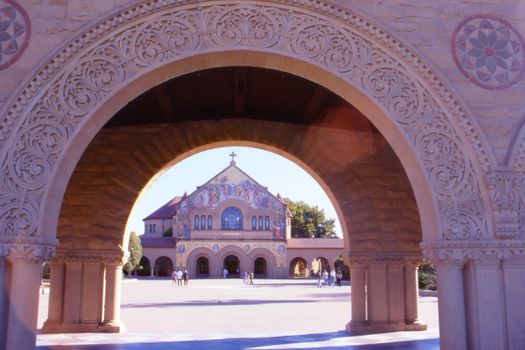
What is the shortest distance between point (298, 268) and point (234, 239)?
8.59m

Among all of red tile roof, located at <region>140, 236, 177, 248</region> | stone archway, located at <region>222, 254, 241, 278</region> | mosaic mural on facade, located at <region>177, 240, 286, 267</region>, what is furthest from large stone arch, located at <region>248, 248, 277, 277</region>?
red tile roof, located at <region>140, 236, 177, 248</region>

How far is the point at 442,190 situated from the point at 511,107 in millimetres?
1381

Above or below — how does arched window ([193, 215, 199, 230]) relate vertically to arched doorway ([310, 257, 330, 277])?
above

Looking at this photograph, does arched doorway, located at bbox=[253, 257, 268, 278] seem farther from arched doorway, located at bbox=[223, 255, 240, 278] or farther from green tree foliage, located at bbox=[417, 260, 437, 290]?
green tree foliage, located at bbox=[417, 260, 437, 290]

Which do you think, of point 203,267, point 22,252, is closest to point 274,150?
point 22,252

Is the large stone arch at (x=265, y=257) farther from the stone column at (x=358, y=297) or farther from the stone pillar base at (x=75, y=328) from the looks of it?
the stone pillar base at (x=75, y=328)

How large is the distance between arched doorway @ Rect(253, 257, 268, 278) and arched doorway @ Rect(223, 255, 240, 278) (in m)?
1.71

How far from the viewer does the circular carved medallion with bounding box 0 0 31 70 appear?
5.75 meters

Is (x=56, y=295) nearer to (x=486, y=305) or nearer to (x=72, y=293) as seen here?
(x=72, y=293)

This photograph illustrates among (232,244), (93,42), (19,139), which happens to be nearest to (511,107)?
(93,42)

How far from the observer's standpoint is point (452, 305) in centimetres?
585

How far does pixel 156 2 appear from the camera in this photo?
609 centimetres

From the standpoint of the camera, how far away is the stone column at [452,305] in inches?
228

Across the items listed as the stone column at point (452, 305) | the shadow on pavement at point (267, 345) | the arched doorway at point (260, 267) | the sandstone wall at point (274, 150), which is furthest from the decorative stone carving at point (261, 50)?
the arched doorway at point (260, 267)
